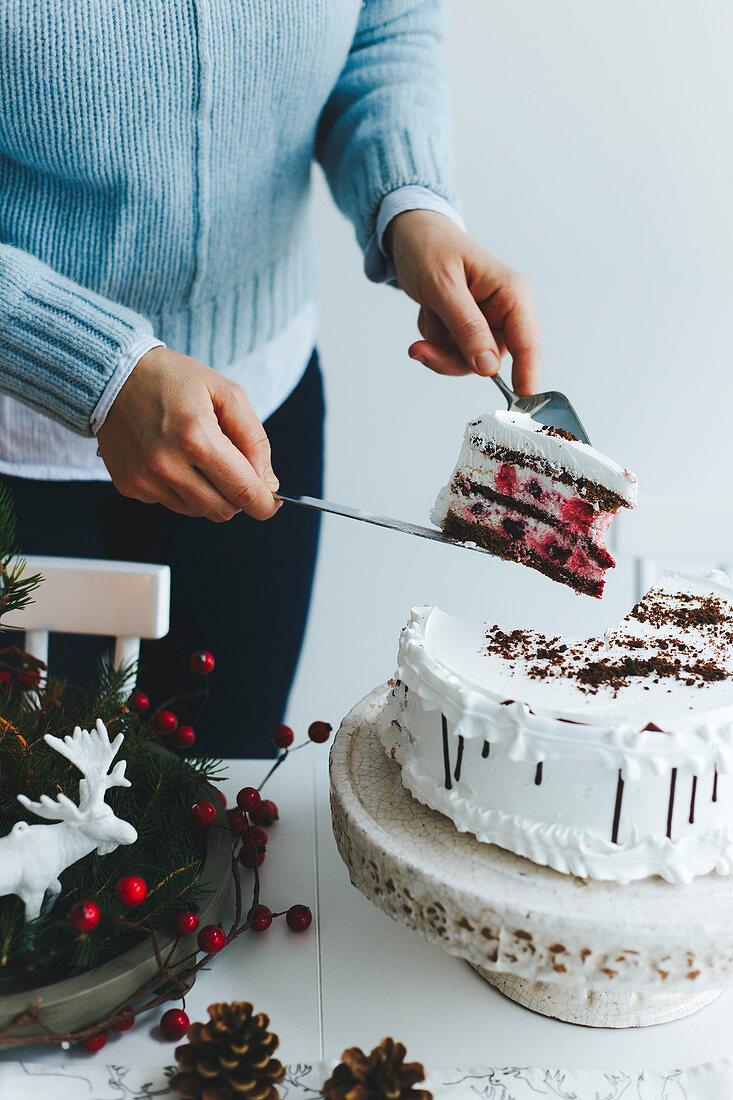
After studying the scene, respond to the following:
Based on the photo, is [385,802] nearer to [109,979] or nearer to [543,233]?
[109,979]

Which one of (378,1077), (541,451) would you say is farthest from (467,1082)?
(541,451)

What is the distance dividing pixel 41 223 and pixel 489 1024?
0.96 m

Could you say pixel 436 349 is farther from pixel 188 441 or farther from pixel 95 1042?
pixel 95 1042

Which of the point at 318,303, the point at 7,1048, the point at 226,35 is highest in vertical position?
the point at 226,35

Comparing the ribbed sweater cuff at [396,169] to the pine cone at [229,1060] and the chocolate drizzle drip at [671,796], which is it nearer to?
the chocolate drizzle drip at [671,796]

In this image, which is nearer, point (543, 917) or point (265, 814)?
point (543, 917)

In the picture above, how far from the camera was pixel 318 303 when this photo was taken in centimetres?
196

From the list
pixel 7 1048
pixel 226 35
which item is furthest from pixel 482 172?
pixel 7 1048

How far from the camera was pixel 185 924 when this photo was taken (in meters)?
0.74

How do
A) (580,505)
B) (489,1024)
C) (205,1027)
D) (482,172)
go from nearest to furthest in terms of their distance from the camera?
(205,1027) → (489,1024) → (580,505) → (482,172)

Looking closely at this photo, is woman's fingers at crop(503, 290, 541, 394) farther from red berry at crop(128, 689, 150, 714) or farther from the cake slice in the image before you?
red berry at crop(128, 689, 150, 714)

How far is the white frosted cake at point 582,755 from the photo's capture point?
728mm

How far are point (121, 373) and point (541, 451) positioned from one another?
0.42 meters

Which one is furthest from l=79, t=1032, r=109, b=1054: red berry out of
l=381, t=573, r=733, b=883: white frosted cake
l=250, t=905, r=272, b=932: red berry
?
l=381, t=573, r=733, b=883: white frosted cake
